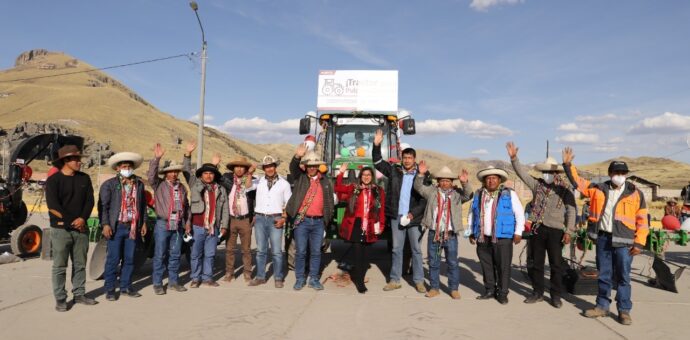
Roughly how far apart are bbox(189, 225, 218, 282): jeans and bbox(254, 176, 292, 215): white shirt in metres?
0.82

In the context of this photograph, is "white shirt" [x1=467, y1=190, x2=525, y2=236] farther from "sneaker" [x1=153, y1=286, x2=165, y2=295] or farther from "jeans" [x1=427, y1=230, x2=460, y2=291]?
"sneaker" [x1=153, y1=286, x2=165, y2=295]

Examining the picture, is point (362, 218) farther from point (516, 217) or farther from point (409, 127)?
point (409, 127)

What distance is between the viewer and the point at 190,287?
6.79m

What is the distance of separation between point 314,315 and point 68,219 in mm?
3163

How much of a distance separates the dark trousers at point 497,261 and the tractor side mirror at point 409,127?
144 inches

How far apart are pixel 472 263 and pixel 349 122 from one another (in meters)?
3.92

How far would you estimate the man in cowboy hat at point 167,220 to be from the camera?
252 inches

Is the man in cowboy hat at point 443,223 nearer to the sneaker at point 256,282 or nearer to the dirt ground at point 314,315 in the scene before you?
the dirt ground at point 314,315

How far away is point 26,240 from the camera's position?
29.6 ft

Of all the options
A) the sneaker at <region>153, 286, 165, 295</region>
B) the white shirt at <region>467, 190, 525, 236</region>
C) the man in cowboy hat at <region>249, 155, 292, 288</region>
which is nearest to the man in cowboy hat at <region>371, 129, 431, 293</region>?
the white shirt at <region>467, 190, 525, 236</region>

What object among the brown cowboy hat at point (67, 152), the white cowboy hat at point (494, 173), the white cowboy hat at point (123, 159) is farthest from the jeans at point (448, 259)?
the brown cowboy hat at point (67, 152)

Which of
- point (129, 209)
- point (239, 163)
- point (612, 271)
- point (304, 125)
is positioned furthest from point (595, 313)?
point (304, 125)

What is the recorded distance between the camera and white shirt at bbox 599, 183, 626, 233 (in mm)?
5594

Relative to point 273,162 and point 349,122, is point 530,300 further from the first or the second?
point 349,122
